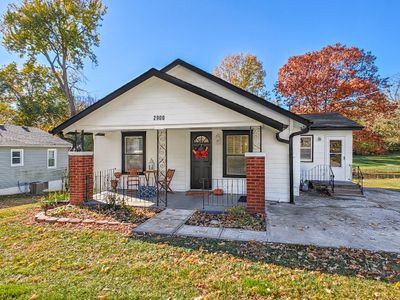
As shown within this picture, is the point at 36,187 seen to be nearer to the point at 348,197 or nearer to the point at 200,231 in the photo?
the point at 200,231

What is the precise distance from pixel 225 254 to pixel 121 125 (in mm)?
5553

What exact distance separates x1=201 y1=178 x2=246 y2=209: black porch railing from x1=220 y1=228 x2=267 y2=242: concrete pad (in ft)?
9.34

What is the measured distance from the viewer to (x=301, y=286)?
3.29 metres

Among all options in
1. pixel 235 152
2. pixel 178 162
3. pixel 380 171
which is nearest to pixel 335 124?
pixel 235 152

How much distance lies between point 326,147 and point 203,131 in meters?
6.37

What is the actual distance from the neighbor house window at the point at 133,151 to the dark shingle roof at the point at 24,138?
9537mm

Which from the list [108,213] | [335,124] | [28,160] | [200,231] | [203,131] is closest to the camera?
[200,231]

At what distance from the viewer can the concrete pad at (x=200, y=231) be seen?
205 inches

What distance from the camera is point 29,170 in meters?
16.7

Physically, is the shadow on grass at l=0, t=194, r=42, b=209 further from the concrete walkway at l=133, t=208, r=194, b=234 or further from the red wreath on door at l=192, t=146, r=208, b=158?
the red wreath on door at l=192, t=146, r=208, b=158

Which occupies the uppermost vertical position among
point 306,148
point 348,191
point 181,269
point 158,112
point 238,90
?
point 238,90

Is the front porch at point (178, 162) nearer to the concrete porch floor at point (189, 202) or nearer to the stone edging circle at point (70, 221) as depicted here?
the concrete porch floor at point (189, 202)

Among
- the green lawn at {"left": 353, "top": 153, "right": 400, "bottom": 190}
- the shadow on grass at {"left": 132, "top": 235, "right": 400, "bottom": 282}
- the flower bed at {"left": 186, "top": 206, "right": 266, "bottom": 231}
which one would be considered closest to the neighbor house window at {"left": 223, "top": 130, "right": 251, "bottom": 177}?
the flower bed at {"left": 186, "top": 206, "right": 266, "bottom": 231}

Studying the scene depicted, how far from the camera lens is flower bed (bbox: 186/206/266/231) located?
5.82 m
